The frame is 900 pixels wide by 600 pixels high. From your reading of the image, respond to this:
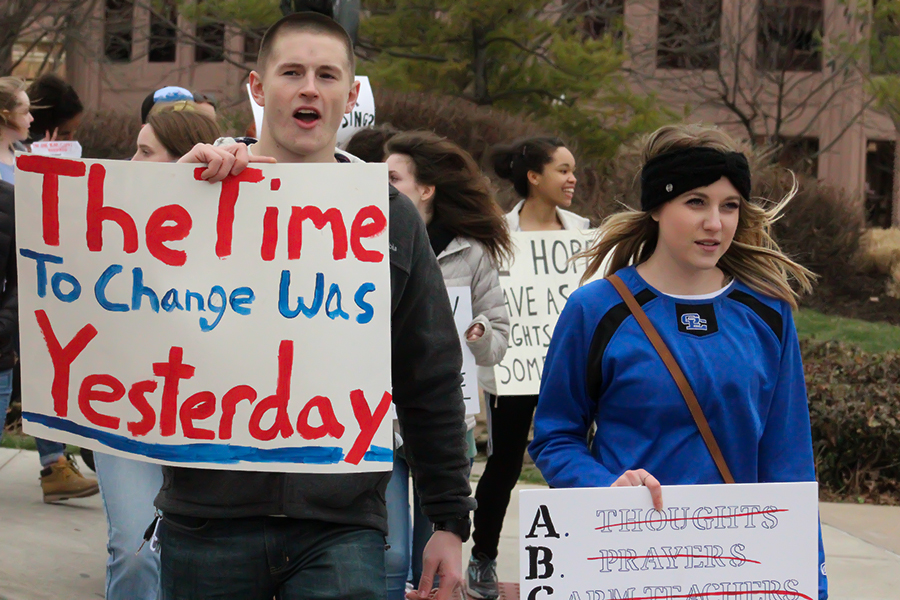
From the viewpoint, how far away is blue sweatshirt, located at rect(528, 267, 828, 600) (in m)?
3.16

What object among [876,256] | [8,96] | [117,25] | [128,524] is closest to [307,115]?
[128,524]

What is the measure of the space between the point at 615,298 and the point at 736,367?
366mm

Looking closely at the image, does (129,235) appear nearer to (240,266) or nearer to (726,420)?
(240,266)

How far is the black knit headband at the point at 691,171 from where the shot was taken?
332 centimetres

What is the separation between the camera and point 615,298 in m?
3.31

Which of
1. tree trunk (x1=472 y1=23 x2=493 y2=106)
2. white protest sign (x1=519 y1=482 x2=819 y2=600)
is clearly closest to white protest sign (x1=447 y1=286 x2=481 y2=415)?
white protest sign (x1=519 y1=482 x2=819 y2=600)

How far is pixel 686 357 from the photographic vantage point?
10.5ft

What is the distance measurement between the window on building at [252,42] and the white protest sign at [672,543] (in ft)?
41.8

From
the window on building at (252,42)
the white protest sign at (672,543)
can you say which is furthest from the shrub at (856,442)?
the window on building at (252,42)

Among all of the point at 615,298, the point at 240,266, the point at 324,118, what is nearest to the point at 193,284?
the point at 240,266

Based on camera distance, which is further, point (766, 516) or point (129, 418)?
point (766, 516)

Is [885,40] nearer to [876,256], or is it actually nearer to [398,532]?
[876,256]

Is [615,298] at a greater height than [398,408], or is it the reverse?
[615,298]

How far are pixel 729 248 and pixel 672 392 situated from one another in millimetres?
551
